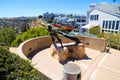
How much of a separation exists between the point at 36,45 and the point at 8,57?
786 cm

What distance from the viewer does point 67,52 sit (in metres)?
12.2

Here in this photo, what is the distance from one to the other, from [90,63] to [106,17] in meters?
20.2

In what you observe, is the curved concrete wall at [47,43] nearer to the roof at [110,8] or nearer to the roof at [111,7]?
the roof at [110,8]

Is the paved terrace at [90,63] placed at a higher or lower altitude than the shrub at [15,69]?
lower

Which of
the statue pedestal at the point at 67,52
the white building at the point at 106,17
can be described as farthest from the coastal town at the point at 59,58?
the white building at the point at 106,17

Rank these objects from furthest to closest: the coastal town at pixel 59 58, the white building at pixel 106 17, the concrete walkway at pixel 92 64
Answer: the white building at pixel 106 17
the concrete walkway at pixel 92 64
the coastal town at pixel 59 58

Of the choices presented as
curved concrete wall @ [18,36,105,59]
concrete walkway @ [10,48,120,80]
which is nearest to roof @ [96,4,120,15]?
curved concrete wall @ [18,36,105,59]

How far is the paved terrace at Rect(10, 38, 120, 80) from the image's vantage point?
9.00m

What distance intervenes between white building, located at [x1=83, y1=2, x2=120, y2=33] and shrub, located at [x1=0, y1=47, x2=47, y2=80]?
2486 cm

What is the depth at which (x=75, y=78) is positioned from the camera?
4.70 m

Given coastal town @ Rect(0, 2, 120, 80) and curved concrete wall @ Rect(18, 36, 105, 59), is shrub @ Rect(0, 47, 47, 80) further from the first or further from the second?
curved concrete wall @ Rect(18, 36, 105, 59)

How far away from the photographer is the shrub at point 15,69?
446 centimetres

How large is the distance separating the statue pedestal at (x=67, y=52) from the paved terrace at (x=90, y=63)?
442 mm

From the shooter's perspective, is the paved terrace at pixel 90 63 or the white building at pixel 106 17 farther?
the white building at pixel 106 17
